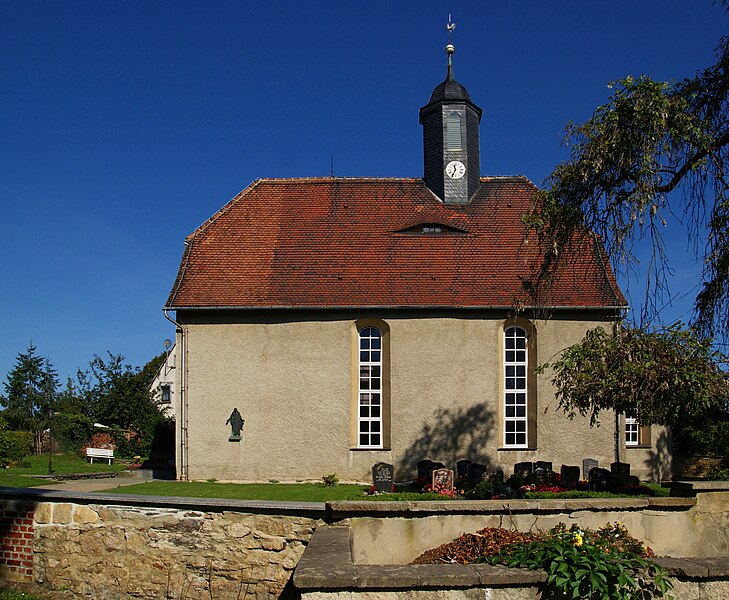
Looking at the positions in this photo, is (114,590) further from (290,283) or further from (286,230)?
(286,230)

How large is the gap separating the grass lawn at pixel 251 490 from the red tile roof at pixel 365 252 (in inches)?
197

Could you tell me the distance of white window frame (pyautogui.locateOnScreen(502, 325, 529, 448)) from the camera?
20.3m

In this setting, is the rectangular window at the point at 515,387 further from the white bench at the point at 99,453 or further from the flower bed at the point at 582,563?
the white bench at the point at 99,453

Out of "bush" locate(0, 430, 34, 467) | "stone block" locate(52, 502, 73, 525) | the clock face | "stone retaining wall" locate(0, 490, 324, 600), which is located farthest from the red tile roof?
"stone retaining wall" locate(0, 490, 324, 600)

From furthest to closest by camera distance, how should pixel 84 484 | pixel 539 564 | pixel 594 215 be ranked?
pixel 84 484, pixel 594 215, pixel 539 564

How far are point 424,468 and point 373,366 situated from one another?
345 centimetres

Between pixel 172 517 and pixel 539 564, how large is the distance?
4513 millimetres

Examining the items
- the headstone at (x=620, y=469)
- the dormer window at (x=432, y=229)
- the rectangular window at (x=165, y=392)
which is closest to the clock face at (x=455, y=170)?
the dormer window at (x=432, y=229)

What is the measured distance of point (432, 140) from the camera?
2414cm

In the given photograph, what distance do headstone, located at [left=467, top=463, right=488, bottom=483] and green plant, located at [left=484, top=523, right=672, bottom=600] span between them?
39.5 ft

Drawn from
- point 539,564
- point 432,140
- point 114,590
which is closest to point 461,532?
point 539,564

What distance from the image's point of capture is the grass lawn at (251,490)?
15.7 m

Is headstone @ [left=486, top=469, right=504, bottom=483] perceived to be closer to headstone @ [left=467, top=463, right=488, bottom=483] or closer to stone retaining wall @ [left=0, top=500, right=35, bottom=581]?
headstone @ [left=467, top=463, right=488, bottom=483]

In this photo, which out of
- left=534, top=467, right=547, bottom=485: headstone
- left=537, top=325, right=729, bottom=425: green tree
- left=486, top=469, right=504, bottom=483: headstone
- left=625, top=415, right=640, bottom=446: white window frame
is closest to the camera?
left=537, top=325, right=729, bottom=425: green tree
